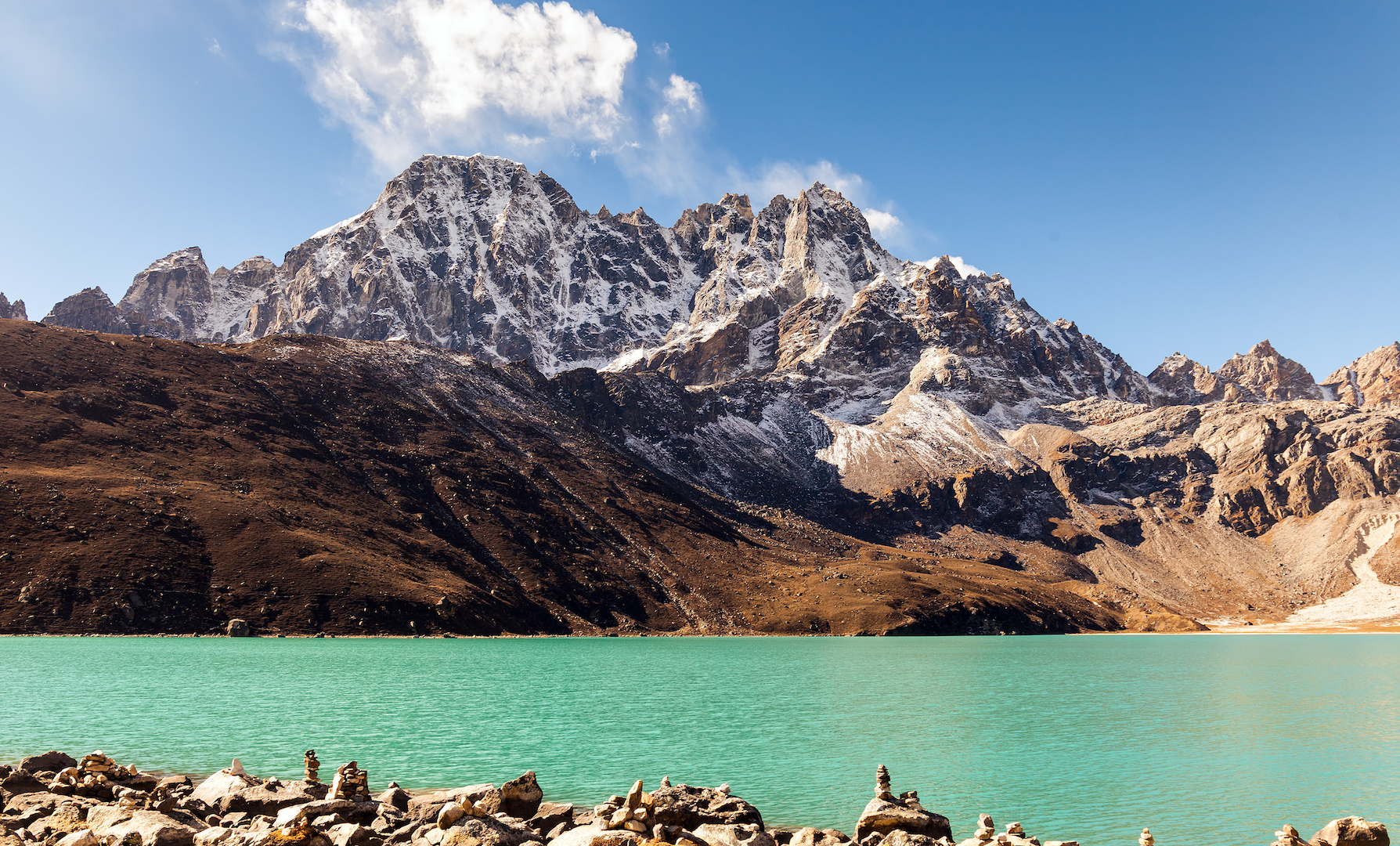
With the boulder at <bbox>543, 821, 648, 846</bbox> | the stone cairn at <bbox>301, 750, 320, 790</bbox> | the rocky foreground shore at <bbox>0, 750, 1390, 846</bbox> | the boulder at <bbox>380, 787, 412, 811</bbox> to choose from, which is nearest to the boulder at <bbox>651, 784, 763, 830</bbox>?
the rocky foreground shore at <bbox>0, 750, 1390, 846</bbox>

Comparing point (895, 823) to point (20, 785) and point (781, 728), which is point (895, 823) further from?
point (20, 785)

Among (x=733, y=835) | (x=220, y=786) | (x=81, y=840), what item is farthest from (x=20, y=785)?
(x=733, y=835)

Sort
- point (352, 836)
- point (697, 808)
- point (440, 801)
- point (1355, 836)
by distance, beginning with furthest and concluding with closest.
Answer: point (440, 801)
point (697, 808)
point (1355, 836)
point (352, 836)

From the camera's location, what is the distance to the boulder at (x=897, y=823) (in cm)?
2642

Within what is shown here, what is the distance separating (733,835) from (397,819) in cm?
1092

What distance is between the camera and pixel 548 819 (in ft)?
86.4

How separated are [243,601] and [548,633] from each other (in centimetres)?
4983

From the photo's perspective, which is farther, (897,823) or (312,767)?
(312,767)

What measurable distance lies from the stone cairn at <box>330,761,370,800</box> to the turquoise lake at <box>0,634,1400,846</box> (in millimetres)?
8172

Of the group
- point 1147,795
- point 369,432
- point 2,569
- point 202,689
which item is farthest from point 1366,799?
point 369,432

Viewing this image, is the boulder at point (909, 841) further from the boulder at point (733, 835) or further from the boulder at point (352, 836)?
the boulder at point (352, 836)

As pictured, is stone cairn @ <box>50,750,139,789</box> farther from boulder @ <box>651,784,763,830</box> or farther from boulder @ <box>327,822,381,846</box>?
boulder @ <box>651,784,763,830</box>

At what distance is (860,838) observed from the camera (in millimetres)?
25953

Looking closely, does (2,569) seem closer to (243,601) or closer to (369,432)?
(243,601)
